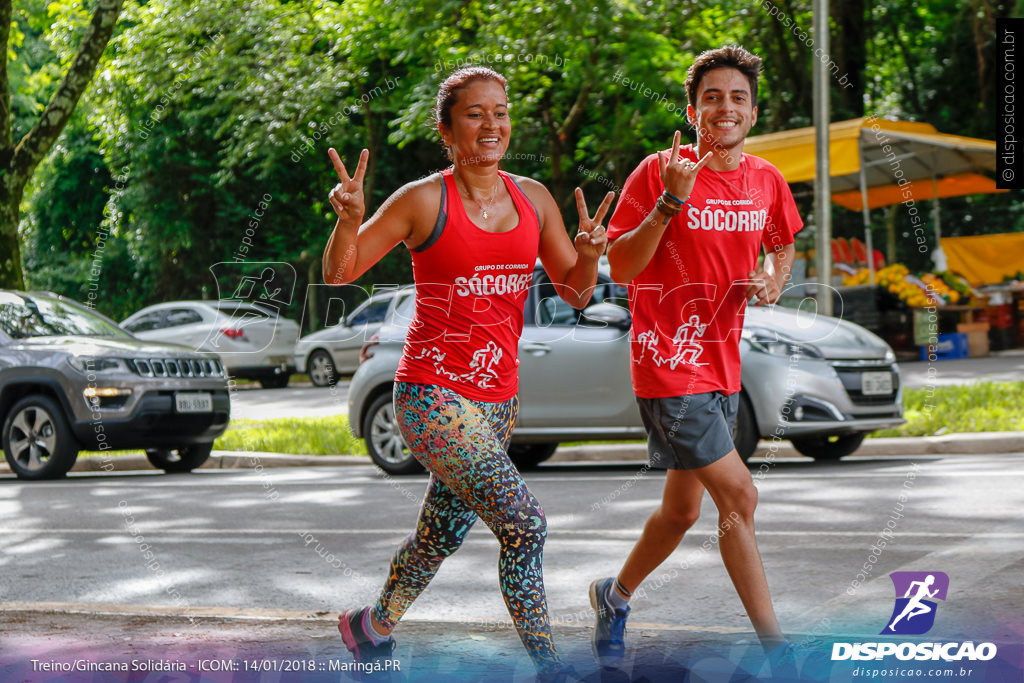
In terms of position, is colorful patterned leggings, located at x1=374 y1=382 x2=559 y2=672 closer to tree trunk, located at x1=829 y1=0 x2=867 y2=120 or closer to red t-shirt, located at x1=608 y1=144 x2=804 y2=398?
red t-shirt, located at x1=608 y1=144 x2=804 y2=398

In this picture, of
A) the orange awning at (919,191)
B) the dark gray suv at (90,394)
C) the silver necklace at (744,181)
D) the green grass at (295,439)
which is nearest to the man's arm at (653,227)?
the silver necklace at (744,181)

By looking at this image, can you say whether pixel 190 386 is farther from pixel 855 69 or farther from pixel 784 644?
pixel 855 69

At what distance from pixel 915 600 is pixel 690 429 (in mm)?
1232

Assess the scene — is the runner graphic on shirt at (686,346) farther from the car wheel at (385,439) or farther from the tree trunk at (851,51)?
the tree trunk at (851,51)

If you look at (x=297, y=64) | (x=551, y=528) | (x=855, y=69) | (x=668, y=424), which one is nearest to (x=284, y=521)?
(x=551, y=528)

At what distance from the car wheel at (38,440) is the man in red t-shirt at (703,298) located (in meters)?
7.33

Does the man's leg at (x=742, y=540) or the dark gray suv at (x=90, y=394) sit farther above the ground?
the man's leg at (x=742, y=540)

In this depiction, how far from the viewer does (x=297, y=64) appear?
813 inches

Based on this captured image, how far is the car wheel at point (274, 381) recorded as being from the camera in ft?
77.9

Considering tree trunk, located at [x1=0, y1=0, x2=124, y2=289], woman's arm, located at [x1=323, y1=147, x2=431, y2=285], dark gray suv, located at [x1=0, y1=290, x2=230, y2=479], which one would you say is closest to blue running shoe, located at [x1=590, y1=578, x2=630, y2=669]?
woman's arm, located at [x1=323, y1=147, x2=431, y2=285]

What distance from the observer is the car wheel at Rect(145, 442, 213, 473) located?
11.2 metres

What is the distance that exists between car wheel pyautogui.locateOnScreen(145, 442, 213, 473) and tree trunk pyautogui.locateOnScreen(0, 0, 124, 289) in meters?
3.25

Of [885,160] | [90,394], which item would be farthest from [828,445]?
[885,160]

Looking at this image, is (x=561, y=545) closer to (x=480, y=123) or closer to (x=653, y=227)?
(x=653, y=227)
